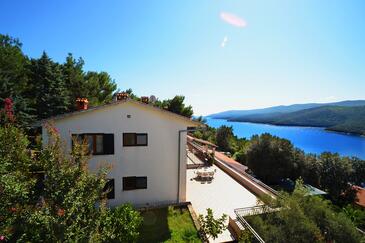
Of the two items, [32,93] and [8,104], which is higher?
[32,93]

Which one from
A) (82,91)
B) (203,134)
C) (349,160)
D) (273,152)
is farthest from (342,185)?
(82,91)

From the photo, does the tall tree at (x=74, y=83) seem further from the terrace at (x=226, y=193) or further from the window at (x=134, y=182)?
the window at (x=134, y=182)

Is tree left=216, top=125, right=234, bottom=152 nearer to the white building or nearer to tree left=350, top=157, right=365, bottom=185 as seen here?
tree left=350, top=157, right=365, bottom=185

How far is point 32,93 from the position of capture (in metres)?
33.2

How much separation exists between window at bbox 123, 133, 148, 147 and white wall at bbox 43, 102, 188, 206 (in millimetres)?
234

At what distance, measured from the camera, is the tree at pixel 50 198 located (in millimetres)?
5715

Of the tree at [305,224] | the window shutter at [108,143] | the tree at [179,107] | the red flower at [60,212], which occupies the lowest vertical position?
the tree at [305,224]

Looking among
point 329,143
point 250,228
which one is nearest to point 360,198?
point 250,228

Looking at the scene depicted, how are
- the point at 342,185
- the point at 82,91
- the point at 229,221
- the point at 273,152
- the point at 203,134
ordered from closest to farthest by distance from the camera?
the point at 229,221 < the point at 342,185 < the point at 273,152 < the point at 82,91 < the point at 203,134

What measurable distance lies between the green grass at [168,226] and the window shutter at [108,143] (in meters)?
4.40

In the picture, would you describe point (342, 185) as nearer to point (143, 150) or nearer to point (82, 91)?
point (143, 150)

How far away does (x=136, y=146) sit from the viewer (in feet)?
46.7

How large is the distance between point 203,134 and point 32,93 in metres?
35.6

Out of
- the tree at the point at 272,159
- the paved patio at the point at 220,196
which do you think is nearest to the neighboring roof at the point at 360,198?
the tree at the point at 272,159
